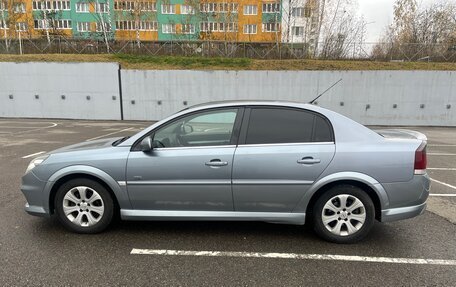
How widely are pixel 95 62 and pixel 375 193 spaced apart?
71.7ft

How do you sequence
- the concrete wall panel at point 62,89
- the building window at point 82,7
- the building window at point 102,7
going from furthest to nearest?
the building window at point 82,7
the building window at point 102,7
the concrete wall panel at point 62,89

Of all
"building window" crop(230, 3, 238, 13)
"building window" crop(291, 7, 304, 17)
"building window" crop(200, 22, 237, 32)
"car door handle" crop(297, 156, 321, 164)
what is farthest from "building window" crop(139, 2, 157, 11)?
"car door handle" crop(297, 156, 321, 164)

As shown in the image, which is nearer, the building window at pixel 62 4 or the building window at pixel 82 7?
the building window at pixel 82 7

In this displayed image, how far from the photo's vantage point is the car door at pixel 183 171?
10.9 feet

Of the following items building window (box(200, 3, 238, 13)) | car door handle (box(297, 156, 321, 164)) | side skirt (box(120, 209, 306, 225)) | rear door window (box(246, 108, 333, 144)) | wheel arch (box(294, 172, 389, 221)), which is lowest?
side skirt (box(120, 209, 306, 225))

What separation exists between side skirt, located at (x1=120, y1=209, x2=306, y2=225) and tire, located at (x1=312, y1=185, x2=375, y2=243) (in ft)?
0.74

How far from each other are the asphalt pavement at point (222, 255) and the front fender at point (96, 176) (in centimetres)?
46

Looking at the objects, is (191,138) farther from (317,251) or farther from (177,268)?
(317,251)

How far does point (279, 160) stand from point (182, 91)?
18658mm

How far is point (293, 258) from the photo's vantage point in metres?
3.11

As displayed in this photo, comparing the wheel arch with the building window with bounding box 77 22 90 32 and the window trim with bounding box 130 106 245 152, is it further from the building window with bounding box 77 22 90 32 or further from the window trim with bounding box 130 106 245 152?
the building window with bounding box 77 22 90 32

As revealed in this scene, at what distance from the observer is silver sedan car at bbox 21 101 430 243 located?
326 cm

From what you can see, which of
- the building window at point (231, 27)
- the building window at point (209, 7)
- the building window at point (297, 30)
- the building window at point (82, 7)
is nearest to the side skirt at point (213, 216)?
the building window at point (297, 30)

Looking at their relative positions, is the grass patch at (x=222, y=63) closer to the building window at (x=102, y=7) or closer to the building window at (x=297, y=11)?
the building window at (x=297, y=11)
